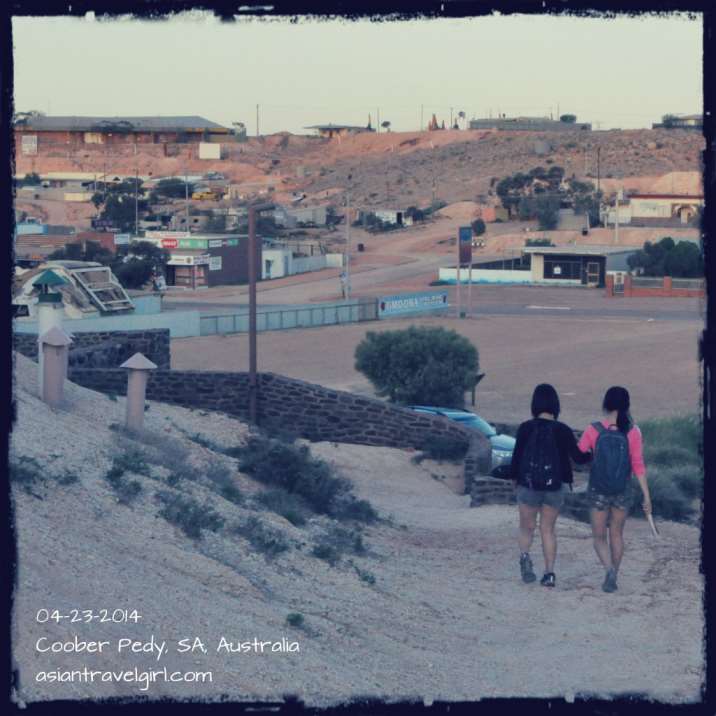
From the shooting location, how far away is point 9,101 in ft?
24.7

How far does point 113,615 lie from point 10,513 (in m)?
0.87

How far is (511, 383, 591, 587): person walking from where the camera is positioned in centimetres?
1062

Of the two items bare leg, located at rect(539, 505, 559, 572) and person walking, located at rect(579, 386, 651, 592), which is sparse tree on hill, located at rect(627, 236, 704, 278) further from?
person walking, located at rect(579, 386, 651, 592)

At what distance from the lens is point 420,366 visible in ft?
94.5

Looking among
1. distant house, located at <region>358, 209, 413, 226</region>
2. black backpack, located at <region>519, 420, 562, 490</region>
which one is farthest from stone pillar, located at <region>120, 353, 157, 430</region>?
distant house, located at <region>358, 209, 413, 226</region>

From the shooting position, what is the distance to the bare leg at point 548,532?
10.9 m

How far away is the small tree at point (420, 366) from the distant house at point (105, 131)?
118071 mm

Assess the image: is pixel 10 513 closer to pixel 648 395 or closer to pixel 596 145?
pixel 648 395

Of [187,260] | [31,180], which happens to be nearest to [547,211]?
[187,260]

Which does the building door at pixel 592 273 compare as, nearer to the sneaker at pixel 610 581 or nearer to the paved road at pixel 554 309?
the paved road at pixel 554 309

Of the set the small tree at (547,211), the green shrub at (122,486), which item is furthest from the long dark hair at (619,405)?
the small tree at (547,211)

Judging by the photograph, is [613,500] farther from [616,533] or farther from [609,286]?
[609,286]

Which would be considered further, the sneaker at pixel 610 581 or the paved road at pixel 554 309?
the paved road at pixel 554 309

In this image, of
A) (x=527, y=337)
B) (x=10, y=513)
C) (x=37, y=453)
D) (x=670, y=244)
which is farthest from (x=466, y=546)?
(x=670, y=244)
